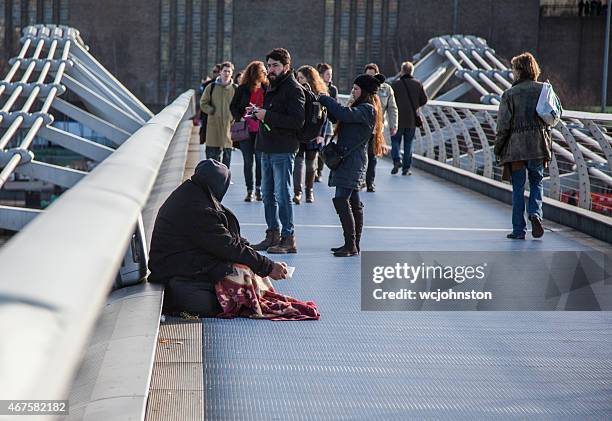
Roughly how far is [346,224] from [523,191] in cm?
189

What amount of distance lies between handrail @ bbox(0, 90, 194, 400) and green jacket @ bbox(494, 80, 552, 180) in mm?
7885

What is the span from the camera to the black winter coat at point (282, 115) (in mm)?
8188

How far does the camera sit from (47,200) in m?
59.6

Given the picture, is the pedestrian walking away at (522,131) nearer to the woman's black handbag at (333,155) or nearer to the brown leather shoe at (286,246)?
the woman's black handbag at (333,155)

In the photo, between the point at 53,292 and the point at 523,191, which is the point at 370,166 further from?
the point at 53,292

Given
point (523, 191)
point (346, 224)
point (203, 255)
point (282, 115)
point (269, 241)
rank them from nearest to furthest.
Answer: point (203, 255) → point (282, 115) → point (346, 224) → point (269, 241) → point (523, 191)

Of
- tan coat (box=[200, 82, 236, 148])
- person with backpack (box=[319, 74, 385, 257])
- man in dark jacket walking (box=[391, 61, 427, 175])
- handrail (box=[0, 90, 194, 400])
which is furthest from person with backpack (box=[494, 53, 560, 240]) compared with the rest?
handrail (box=[0, 90, 194, 400])

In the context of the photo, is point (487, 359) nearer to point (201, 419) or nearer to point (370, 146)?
point (201, 419)

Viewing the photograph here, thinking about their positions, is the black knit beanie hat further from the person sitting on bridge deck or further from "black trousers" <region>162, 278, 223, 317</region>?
"black trousers" <region>162, 278, 223, 317</region>

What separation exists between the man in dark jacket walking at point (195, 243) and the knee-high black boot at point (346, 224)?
2.55m

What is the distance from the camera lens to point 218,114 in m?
12.0

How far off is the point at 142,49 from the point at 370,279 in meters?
59.0

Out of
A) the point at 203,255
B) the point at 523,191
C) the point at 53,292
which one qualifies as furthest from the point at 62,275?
the point at 523,191

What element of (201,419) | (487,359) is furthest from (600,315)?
(201,419)
